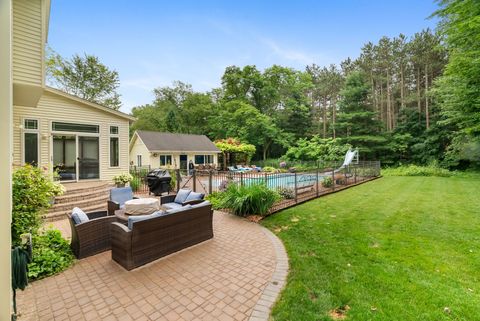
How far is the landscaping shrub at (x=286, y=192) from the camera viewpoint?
8344 mm

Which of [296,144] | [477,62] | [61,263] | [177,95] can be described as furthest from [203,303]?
[177,95]

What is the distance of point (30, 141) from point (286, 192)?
996cm

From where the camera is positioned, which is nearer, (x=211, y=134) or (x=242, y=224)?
(x=242, y=224)

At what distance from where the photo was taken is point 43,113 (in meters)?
8.90

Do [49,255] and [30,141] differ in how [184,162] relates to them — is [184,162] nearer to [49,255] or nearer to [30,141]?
[30,141]

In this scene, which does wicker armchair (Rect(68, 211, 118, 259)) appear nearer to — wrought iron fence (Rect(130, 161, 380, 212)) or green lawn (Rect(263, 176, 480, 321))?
green lawn (Rect(263, 176, 480, 321))

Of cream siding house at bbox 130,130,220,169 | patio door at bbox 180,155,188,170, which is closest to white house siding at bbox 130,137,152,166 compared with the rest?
cream siding house at bbox 130,130,220,169

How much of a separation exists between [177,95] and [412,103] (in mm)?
33218

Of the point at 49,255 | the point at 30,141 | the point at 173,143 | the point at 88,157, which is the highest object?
the point at 173,143

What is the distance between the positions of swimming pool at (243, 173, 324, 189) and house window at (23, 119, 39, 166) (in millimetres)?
8203

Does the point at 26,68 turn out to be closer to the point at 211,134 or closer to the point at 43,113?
the point at 43,113

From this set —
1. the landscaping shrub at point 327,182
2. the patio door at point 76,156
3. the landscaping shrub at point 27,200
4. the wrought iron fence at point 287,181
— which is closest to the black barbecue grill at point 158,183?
the wrought iron fence at point 287,181

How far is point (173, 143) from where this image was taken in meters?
23.1

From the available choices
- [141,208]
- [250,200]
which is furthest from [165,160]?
[141,208]
